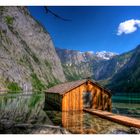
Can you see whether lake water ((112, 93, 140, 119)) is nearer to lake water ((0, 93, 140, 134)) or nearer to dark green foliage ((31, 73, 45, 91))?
lake water ((0, 93, 140, 134))

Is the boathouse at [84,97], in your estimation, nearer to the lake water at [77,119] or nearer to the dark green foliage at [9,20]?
the lake water at [77,119]

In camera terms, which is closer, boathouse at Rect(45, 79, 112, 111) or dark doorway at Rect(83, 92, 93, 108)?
boathouse at Rect(45, 79, 112, 111)

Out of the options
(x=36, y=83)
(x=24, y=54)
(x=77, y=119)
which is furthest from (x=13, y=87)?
(x=77, y=119)

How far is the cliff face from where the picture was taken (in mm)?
103875

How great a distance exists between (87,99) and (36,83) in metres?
98.8

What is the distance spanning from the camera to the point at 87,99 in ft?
108

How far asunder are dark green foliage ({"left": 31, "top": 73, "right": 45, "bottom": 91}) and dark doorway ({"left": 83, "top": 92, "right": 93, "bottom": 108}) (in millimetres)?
93378

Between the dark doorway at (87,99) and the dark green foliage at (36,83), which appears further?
the dark green foliage at (36,83)

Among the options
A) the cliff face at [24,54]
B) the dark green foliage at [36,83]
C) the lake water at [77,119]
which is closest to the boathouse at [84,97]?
the lake water at [77,119]

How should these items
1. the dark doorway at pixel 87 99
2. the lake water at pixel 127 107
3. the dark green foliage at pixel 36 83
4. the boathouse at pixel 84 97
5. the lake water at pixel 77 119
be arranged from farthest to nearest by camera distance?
the dark green foliage at pixel 36 83
the lake water at pixel 127 107
the dark doorway at pixel 87 99
the boathouse at pixel 84 97
the lake water at pixel 77 119

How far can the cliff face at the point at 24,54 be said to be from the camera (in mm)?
103875

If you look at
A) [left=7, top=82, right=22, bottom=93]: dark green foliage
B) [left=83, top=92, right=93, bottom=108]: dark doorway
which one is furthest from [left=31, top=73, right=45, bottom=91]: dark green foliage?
[left=83, top=92, right=93, bottom=108]: dark doorway

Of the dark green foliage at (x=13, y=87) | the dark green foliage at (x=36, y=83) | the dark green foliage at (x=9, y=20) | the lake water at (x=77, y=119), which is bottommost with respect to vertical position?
the lake water at (x=77, y=119)
